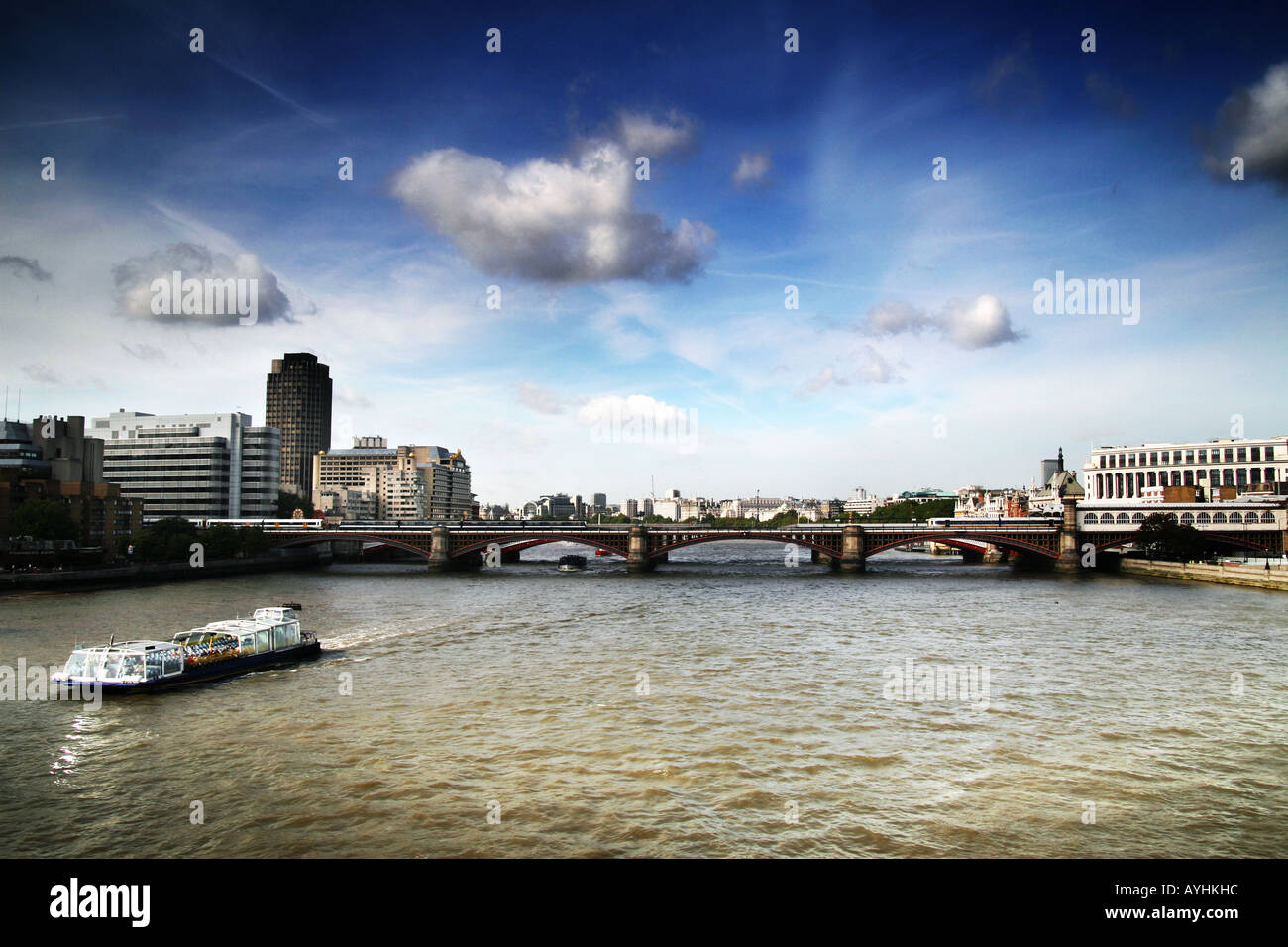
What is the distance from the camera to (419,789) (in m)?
16.7

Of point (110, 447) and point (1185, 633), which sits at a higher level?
point (110, 447)

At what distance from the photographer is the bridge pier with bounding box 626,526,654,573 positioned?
299ft

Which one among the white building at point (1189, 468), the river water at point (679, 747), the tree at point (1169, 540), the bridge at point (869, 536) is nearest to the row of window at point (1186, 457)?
the white building at point (1189, 468)

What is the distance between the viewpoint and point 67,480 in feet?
287

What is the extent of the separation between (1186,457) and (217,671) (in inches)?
5572

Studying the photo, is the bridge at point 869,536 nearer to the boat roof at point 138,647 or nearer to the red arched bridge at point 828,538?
the red arched bridge at point 828,538

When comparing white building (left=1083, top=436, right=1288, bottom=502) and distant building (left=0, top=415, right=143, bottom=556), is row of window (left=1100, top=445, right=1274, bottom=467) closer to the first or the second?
white building (left=1083, top=436, right=1288, bottom=502)

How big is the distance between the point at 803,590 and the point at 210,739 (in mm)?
51441

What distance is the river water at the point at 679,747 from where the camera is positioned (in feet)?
47.8

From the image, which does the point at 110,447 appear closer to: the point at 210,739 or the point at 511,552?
the point at 511,552

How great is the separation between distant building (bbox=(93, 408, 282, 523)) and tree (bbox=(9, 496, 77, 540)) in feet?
153

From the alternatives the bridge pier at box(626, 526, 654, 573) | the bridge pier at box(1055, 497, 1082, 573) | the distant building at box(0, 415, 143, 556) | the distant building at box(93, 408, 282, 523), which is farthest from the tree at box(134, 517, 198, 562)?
the bridge pier at box(1055, 497, 1082, 573)

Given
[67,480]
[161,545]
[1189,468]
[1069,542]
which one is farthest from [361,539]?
[1189,468]
